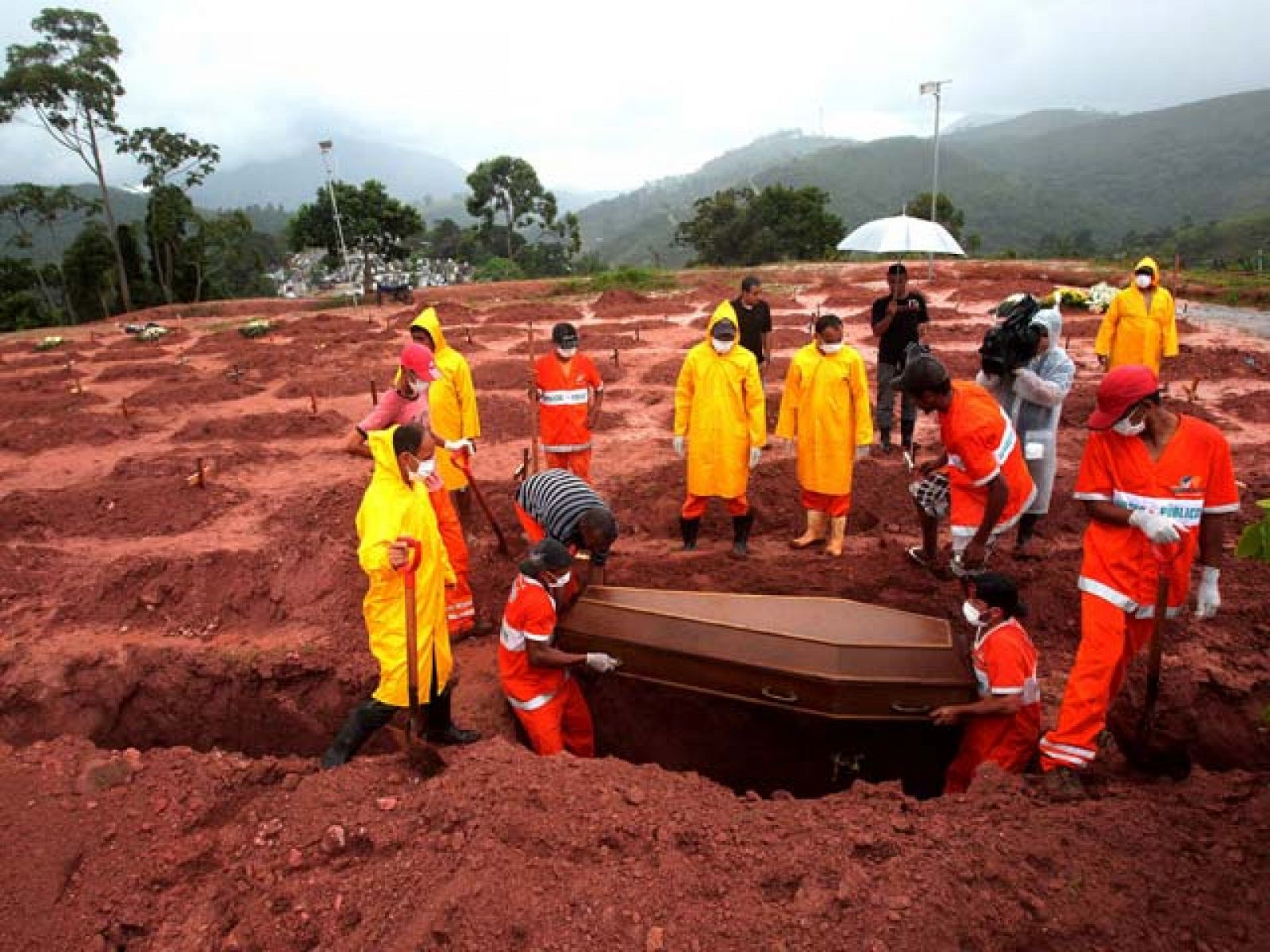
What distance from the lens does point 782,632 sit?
337cm

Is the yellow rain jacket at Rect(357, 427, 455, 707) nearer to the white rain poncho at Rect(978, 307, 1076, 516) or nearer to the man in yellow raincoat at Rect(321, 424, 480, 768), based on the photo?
the man in yellow raincoat at Rect(321, 424, 480, 768)

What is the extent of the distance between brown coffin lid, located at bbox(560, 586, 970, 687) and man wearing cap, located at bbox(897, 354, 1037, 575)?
63 centimetres

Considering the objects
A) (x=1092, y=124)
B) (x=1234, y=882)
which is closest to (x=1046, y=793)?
(x=1234, y=882)

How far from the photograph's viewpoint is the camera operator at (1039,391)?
4.49 meters

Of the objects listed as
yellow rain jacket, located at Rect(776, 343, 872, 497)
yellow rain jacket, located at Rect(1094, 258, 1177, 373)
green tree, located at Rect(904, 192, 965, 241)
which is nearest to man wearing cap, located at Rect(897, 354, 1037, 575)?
yellow rain jacket, located at Rect(776, 343, 872, 497)

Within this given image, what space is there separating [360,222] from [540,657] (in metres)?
24.0

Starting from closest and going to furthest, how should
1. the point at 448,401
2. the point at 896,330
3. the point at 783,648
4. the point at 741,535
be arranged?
1. the point at 783,648
2. the point at 448,401
3. the point at 741,535
4. the point at 896,330

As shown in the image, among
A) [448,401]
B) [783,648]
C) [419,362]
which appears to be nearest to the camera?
[783,648]

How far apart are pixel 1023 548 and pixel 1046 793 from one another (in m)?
2.58

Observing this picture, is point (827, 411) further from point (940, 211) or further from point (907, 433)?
point (940, 211)

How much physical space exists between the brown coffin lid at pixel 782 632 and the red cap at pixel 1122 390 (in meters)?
1.16

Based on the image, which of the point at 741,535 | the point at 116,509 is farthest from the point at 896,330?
the point at 116,509

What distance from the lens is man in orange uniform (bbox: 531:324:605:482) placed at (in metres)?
5.19

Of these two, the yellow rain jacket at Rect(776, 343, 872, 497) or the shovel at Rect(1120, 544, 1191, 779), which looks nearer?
the shovel at Rect(1120, 544, 1191, 779)
